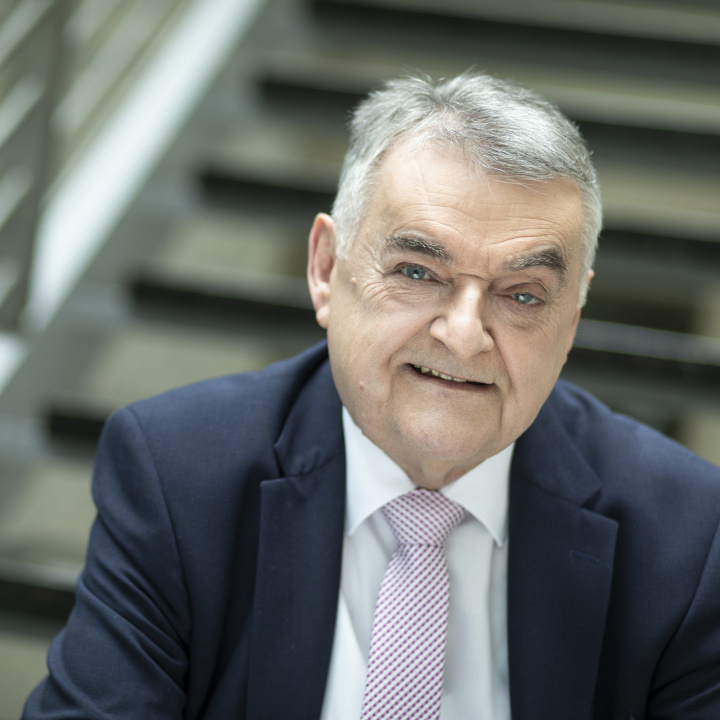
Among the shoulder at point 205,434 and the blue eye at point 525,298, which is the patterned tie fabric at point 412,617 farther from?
the blue eye at point 525,298

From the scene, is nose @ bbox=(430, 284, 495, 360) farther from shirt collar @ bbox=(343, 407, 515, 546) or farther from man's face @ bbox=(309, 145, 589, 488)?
shirt collar @ bbox=(343, 407, 515, 546)

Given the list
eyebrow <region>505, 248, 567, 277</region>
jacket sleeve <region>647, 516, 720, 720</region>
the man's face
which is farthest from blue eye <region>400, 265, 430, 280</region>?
jacket sleeve <region>647, 516, 720, 720</region>

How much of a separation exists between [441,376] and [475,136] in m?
0.29

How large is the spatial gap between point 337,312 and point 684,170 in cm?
161

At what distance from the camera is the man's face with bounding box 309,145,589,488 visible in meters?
1.15

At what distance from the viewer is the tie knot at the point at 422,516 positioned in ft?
4.27

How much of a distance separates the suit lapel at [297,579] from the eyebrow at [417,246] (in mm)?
312

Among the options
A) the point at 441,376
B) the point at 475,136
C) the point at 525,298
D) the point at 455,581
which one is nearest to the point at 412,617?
the point at 455,581

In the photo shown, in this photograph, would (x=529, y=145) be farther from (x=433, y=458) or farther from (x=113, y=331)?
(x=113, y=331)

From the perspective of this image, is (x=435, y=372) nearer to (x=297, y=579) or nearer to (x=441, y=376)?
(x=441, y=376)

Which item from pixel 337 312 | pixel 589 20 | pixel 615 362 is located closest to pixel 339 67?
pixel 589 20

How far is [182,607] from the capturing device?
1249 mm

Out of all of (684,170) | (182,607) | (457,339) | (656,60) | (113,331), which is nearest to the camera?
(457,339)

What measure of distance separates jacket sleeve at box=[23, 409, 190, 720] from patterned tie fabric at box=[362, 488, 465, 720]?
0.26 meters
